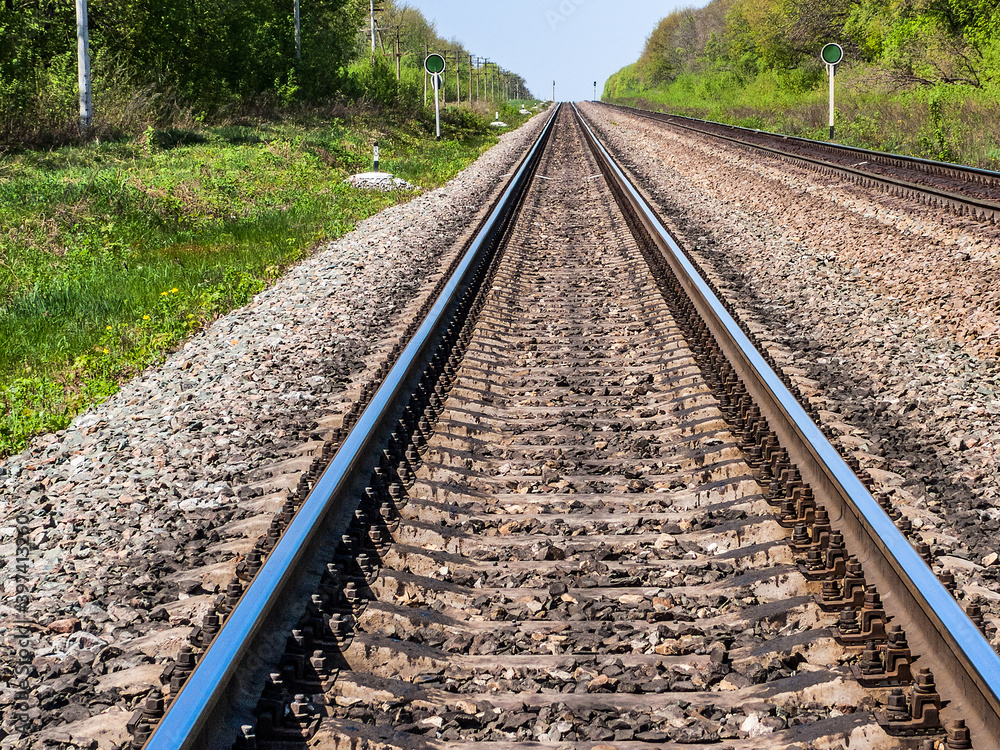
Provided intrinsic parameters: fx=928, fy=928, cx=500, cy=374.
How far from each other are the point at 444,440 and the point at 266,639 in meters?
1.94

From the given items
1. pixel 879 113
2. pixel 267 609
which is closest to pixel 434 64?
pixel 879 113

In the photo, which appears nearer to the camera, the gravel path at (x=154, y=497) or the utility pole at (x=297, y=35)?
the gravel path at (x=154, y=497)

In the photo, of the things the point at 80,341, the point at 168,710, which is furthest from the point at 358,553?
the point at 80,341

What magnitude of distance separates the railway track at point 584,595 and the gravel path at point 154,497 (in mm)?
271

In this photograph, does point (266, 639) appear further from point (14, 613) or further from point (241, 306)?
point (241, 306)

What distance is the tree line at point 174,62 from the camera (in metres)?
19.6

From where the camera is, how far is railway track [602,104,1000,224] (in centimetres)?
1159

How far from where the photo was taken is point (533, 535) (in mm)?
3604

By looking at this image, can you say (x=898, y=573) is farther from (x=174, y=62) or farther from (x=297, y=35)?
(x=297, y=35)

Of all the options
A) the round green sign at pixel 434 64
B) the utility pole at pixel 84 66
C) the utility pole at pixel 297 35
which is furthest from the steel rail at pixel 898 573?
the utility pole at pixel 297 35

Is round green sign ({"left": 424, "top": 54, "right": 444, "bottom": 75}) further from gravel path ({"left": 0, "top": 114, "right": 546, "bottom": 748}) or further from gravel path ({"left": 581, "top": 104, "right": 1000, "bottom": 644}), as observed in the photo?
gravel path ({"left": 0, "top": 114, "right": 546, "bottom": 748})

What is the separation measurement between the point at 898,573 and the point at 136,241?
10.5 metres

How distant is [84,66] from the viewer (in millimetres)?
18828

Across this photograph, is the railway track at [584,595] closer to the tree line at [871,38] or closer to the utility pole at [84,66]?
the utility pole at [84,66]
